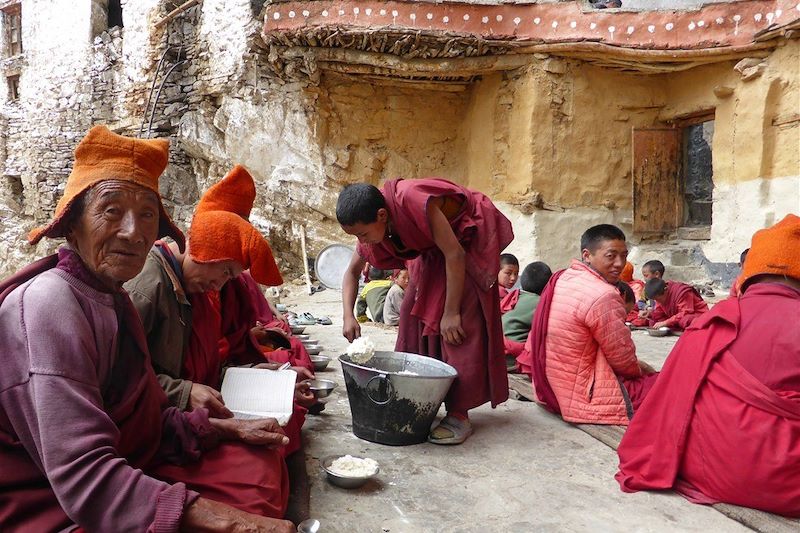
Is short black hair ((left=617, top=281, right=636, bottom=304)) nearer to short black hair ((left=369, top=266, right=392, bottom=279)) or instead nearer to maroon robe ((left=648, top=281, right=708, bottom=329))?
maroon robe ((left=648, top=281, right=708, bottom=329))

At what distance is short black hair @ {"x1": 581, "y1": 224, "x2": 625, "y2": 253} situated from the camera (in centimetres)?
305

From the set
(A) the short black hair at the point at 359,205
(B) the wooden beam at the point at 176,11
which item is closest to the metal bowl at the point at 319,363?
(A) the short black hair at the point at 359,205

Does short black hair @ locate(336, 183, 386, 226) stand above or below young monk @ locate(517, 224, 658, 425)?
above

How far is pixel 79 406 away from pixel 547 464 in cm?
203

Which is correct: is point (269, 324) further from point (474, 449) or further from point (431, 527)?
point (431, 527)

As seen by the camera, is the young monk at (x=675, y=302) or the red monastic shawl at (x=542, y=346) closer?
the red monastic shawl at (x=542, y=346)

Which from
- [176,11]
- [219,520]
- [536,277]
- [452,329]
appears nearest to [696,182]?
[536,277]

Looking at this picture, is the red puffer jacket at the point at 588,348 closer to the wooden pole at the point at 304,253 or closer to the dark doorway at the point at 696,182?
the wooden pole at the point at 304,253

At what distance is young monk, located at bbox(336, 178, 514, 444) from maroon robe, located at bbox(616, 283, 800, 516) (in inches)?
32.5

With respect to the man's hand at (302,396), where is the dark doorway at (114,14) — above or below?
above

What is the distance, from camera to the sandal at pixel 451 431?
2.77m

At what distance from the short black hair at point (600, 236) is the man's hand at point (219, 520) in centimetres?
234

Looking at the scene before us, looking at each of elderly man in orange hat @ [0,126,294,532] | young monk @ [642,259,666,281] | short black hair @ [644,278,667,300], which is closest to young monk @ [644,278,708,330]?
short black hair @ [644,278,667,300]

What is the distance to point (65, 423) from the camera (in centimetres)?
110
